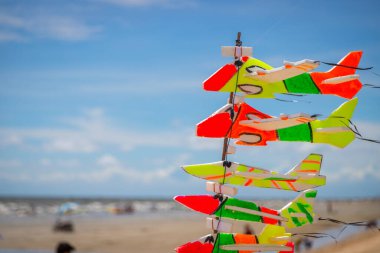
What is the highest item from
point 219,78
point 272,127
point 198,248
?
point 219,78

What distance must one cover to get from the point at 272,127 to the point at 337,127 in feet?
2.14

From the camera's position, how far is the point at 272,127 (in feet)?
17.1

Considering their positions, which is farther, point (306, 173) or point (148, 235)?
point (148, 235)

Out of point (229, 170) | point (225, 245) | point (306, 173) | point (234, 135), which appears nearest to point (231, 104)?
point (234, 135)

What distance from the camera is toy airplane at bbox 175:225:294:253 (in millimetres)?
5160

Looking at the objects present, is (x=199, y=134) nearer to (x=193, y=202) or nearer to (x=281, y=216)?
(x=193, y=202)

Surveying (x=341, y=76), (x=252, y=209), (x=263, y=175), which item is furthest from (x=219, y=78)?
(x=252, y=209)

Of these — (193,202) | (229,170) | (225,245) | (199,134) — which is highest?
(199,134)

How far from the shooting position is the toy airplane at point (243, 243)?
516 centimetres

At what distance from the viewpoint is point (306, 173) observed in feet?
17.5

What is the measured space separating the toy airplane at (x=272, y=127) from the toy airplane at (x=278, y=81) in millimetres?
160

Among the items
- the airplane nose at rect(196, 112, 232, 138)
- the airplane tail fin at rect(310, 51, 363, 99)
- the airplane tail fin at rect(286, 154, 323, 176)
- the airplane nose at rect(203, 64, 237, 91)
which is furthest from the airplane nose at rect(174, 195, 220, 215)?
the airplane tail fin at rect(310, 51, 363, 99)

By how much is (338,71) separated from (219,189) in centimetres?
167

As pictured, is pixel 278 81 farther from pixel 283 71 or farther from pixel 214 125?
pixel 214 125
